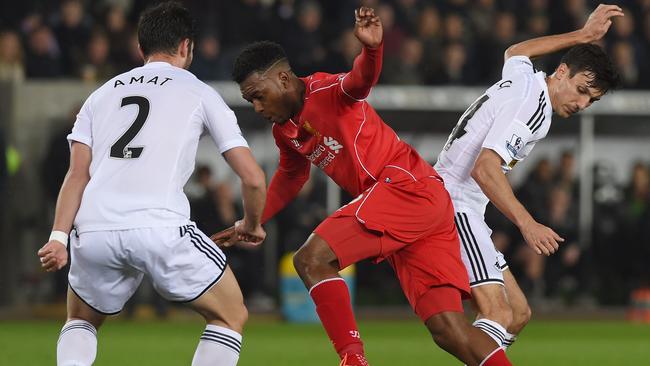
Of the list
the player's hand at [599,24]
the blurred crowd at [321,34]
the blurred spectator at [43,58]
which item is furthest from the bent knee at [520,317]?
the blurred spectator at [43,58]

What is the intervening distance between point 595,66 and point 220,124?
2.26 meters

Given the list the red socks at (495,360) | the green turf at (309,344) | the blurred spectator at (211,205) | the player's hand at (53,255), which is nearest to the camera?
the player's hand at (53,255)

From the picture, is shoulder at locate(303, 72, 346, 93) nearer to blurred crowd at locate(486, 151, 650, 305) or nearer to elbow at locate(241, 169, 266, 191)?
elbow at locate(241, 169, 266, 191)

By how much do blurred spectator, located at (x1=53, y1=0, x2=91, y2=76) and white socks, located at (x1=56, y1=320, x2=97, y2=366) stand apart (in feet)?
36.3

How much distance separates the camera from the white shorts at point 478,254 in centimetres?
716

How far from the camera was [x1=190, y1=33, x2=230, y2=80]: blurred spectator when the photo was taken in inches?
665

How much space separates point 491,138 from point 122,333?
7.54 meters

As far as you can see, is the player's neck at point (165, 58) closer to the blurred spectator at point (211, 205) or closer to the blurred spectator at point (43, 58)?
the blurred spectator at point (211, 205)

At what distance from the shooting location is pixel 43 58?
16.7 m

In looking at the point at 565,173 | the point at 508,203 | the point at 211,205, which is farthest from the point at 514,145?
the point at 565,173

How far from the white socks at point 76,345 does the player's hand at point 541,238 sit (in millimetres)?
2204

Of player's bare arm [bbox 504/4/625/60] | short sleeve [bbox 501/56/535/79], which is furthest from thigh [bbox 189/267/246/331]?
player's bare arm [bbox 504/4/625/60]

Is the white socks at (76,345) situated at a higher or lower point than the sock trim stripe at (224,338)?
lower

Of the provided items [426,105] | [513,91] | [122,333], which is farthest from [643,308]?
[513,91]
